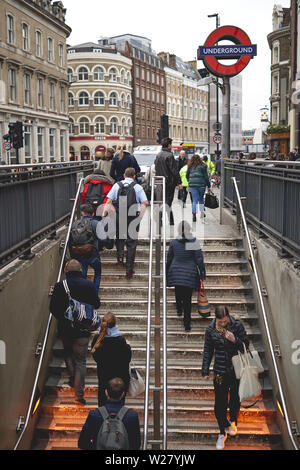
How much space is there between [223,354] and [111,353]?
47.9 inches

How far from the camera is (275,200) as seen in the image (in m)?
7.15

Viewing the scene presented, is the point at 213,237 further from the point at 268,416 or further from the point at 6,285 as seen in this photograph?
the point at 6,285

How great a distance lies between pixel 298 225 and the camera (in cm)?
590

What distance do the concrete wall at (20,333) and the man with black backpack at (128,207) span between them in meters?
1.55

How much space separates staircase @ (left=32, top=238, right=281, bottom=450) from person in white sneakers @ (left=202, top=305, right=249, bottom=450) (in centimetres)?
25

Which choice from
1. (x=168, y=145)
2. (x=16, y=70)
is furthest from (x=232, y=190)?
(x=16, y=70)

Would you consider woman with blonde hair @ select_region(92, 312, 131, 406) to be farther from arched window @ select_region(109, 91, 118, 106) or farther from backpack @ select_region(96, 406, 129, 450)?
arched window @ select_region(109, 91, 118, 106)

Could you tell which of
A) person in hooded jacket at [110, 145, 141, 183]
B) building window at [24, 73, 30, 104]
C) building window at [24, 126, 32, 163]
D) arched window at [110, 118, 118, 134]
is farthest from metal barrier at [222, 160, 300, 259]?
arched window at [110, 118, 118, 134]

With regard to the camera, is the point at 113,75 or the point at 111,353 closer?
the point at 111,353

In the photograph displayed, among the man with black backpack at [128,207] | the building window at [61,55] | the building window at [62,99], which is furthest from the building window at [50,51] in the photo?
the man with black backpack at [128,207]

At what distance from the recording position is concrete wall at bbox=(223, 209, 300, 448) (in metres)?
5.60

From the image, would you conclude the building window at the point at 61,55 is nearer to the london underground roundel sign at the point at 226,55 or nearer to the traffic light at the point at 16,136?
the traffic light at the point at 16,136

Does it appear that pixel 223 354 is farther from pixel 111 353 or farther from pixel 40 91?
pixel 40 91

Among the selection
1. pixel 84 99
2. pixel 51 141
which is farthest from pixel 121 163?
pixel 84 99
